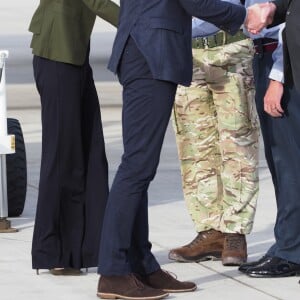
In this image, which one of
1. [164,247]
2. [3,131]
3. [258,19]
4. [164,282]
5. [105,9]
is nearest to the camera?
[258,19]

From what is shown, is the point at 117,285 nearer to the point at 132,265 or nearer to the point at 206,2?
the point at 132,265

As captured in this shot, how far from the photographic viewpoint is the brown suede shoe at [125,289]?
5770 mm

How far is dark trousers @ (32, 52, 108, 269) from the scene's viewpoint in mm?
6301

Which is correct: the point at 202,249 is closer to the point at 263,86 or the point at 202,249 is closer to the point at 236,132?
the point at 236,132

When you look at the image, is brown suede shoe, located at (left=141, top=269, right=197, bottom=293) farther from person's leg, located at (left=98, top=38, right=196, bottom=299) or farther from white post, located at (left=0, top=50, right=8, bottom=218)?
white post, located at (left=0, top=50, right=8, bottom=218)

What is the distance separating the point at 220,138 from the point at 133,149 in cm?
103

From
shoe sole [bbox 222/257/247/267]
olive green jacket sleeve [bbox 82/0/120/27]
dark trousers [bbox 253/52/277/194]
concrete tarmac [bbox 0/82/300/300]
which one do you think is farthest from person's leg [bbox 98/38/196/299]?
shoe sole [bbox 222/257/247/267]

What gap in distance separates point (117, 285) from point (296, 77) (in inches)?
47.5

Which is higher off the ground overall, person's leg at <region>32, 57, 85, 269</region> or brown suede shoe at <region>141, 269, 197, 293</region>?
person's leg at <region>32, 57, 85, 269</region>

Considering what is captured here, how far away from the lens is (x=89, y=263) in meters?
6.39

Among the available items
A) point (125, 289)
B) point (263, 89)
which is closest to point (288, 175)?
point (263, 89)

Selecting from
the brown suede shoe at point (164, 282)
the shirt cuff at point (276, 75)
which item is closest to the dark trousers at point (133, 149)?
the brown suede shoe at point (164, 282)

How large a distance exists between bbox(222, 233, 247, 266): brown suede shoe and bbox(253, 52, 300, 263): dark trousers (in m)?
0.25

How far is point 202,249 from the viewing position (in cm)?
675
